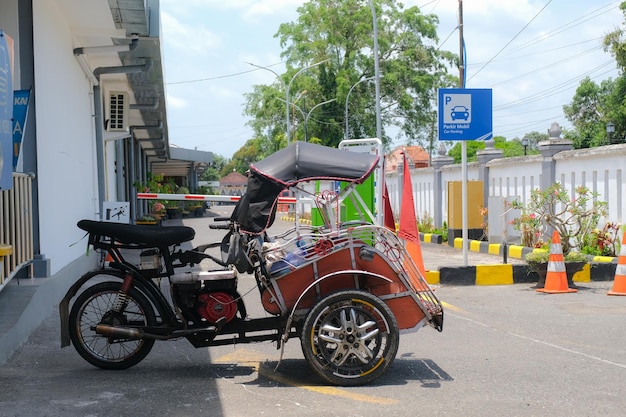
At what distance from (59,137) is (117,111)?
219 inches

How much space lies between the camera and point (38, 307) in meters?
8.12

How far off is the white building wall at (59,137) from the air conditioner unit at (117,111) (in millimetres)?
1714

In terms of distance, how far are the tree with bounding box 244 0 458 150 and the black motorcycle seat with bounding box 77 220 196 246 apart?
4579cm

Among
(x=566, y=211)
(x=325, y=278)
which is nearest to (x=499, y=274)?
(x=566, y=211)

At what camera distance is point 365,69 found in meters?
52.6

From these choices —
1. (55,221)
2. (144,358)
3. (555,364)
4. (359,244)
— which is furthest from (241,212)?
(55,221)

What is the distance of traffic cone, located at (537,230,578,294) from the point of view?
1109 cm

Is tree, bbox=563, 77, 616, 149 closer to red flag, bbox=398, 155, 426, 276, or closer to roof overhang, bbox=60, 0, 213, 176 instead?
roof overhang, bbox=60, 0, 213, 176

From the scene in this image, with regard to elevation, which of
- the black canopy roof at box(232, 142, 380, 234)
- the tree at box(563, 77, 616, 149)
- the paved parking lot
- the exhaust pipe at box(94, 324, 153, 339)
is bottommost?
the paved parking lot

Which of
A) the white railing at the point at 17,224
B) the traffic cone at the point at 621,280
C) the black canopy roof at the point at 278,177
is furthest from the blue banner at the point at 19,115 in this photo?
the traffic cone at the point at 621,280

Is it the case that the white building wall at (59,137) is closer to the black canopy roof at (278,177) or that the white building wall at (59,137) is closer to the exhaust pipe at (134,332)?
the exhaust pipe at (134,332)

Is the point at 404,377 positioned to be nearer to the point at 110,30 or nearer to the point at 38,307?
the point at 38,307

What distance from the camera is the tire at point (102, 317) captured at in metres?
6.28

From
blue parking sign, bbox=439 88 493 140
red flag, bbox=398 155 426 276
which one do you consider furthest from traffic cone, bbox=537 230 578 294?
red flag, bbox=398 155 426 276
